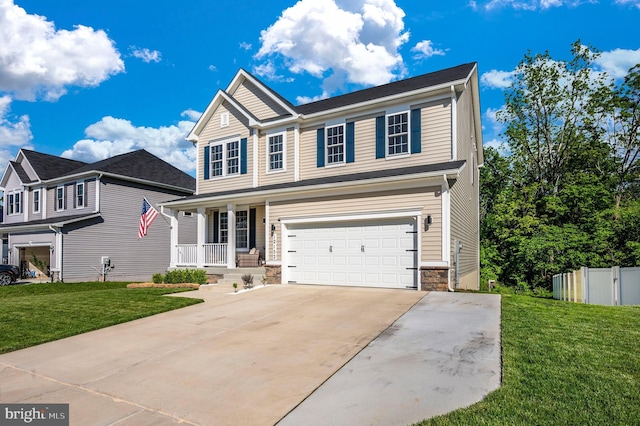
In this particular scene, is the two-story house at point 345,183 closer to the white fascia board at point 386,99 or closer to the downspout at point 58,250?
the white fascia board at point 386,99

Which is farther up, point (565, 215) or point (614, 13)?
point (614, 13)

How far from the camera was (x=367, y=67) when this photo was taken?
24.4 m

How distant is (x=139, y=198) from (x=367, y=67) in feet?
54.5

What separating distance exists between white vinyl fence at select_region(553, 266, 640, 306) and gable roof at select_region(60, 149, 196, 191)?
76.2 ft

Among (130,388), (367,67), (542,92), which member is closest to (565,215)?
(542,92)

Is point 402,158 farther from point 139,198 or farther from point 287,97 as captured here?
point 139,198

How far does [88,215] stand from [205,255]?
10037 mm

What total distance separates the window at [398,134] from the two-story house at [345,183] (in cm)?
4

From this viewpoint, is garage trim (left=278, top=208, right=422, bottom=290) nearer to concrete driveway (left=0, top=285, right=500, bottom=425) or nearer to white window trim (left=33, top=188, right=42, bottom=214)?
concrete driveway (left=0, top=285, right=500, bottom=425)

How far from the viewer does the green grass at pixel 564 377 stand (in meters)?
3.46

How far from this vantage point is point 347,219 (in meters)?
12.7

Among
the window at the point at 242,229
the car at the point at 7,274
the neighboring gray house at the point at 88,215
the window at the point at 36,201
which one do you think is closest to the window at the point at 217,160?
the window at the point at 242,229

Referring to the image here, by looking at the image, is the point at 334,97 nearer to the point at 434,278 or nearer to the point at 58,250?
the point at 434,278

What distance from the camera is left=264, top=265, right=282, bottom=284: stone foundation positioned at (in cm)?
1388
